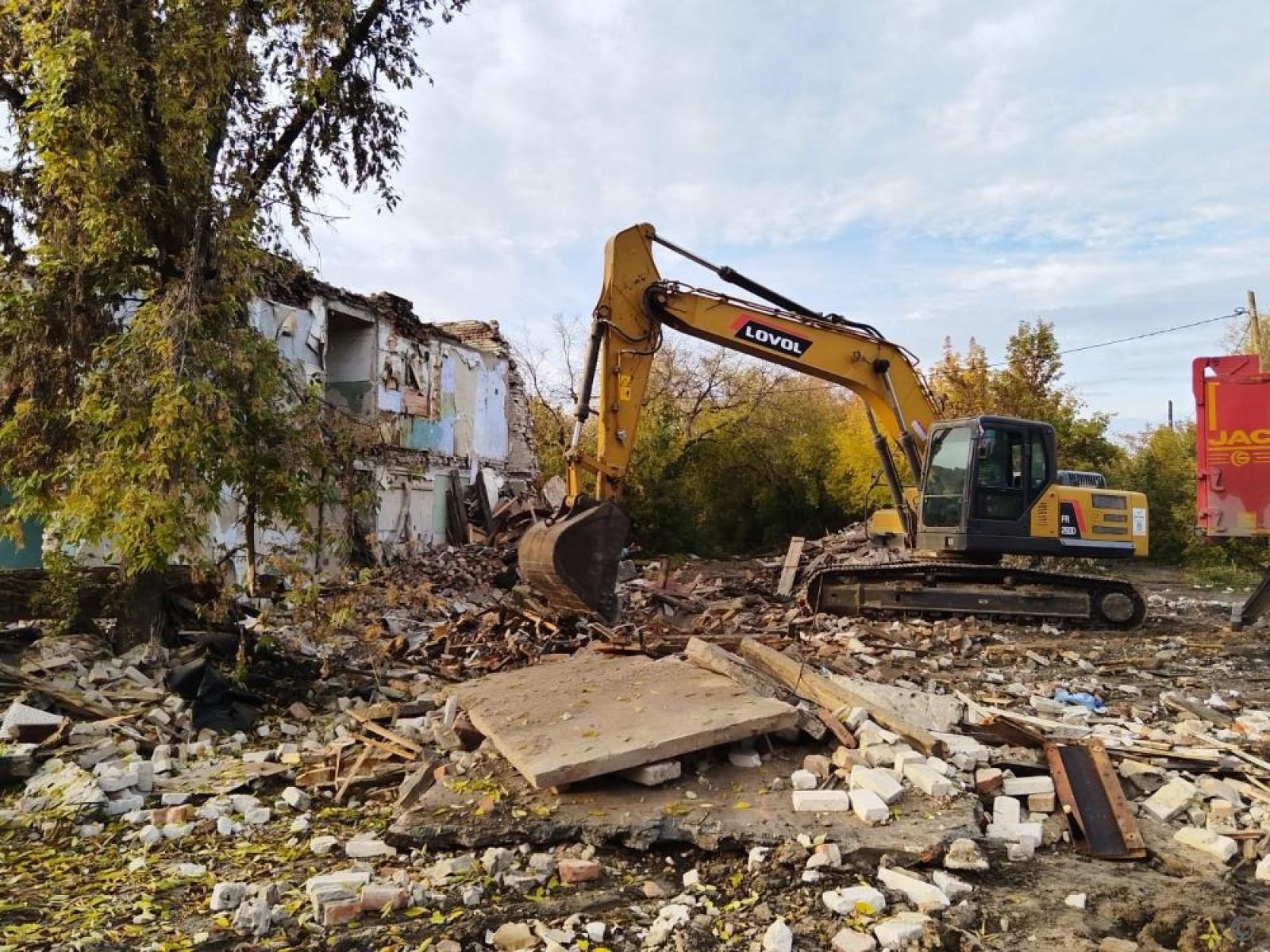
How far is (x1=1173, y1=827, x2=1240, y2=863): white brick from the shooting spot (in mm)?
4598

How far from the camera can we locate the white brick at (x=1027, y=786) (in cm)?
511

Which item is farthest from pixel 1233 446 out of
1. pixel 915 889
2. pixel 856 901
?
pixel 856 901

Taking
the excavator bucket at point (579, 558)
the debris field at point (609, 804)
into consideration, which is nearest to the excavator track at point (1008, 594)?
the debris field at point (609, 804)

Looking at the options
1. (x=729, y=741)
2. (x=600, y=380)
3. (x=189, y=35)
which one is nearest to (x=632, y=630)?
(x=600, y=380)

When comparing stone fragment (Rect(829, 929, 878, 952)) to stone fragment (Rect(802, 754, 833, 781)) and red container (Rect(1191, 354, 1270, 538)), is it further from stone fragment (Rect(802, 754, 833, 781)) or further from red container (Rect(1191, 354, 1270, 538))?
red container (Rect(1191, 354, 1270, 538))

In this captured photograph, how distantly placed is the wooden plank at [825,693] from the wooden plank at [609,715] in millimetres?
600

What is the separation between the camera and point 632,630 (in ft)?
29.6

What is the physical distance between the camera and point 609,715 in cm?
581

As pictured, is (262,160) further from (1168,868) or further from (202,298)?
(1168,868)

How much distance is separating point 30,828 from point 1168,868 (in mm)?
6102

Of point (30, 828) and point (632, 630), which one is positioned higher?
point (632, 630)

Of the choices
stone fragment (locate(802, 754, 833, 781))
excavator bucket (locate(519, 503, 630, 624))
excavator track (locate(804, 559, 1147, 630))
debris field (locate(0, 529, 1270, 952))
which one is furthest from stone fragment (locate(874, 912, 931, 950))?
excavator track (locate(804, 559, 1147, 630))

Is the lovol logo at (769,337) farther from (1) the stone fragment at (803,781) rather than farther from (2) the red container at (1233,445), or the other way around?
(1) the stone fragment at (803,781)

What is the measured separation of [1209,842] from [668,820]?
271 centimetres
